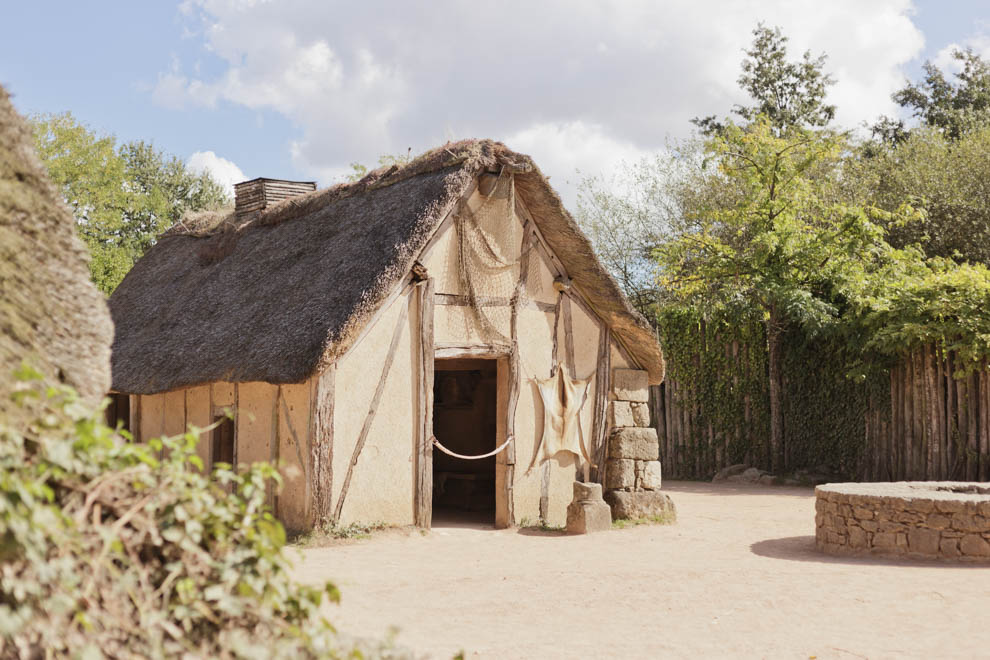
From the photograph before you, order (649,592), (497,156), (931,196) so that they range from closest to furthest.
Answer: (649,592)
(497,156)
(931,196)

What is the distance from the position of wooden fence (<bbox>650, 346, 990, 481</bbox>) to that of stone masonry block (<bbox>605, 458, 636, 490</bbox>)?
528 cm

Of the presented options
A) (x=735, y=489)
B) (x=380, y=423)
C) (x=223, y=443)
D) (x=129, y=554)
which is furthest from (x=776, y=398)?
(x=129, y=554)

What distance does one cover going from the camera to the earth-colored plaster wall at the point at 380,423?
955cm

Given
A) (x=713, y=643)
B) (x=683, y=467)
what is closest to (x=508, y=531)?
(x=713, y=643)

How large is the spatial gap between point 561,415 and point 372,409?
246cm

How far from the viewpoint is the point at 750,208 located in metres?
16.3

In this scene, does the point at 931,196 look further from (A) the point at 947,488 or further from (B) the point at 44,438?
(B) the point at 44,438

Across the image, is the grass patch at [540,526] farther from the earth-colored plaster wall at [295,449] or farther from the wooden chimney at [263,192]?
the wooden chimney at [263,192]

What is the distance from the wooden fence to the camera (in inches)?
529

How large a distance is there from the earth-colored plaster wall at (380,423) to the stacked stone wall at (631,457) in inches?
104

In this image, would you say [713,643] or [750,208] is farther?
[750,208]

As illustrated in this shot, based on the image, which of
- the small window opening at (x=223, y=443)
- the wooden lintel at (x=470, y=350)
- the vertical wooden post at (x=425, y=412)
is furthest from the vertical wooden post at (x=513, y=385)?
the small window opening at (x=223, y=443)

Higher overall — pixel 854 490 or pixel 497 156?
pixel 497 156

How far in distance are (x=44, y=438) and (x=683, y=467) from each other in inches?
605
